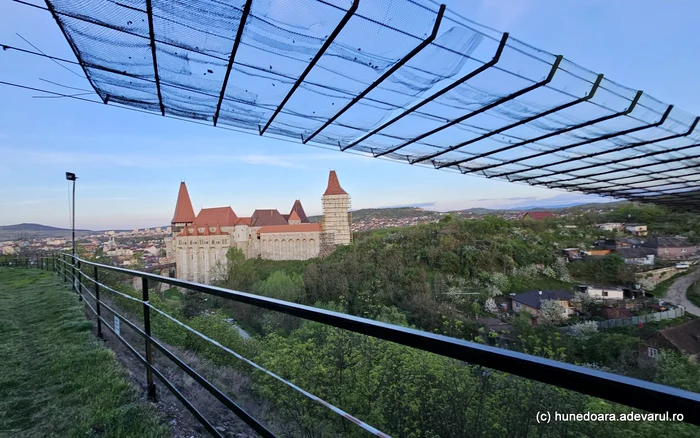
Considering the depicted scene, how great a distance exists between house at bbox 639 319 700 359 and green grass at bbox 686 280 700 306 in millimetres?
12562

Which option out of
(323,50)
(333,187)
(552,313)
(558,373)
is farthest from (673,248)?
(558,373)

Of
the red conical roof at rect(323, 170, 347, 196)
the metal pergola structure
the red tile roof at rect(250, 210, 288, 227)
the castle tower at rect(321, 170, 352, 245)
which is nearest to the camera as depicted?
the metal pergola structure

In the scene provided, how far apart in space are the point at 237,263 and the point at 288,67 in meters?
36.4

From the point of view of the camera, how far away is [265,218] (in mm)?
46031

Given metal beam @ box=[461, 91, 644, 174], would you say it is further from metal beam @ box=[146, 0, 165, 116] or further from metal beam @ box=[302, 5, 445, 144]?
metal beam @ box=[146, 0, 165, 116]

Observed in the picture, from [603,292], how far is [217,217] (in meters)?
39.6

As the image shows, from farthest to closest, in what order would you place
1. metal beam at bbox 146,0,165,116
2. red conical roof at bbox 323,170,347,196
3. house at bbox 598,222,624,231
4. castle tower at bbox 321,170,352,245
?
red conical roof at bbox 323,170,347,196, house at bbox 598,222,624,231, castle tower at bbox 321,170,352,245, metal beam at bbox 146,0,165,116

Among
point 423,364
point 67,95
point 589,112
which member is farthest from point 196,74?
point 423,364

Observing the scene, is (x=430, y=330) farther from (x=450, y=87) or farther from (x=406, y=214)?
(x=406, y=214)

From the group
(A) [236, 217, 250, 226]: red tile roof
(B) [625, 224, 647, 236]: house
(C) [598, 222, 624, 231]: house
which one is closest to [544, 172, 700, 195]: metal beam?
(A) [236, 217, 250, 226]: red tile roof

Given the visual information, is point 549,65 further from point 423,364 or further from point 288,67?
point 423,364

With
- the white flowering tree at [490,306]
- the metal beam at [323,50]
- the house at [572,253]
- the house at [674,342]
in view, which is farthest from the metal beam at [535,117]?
the house at [572,253]

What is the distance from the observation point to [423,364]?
4.94 metres

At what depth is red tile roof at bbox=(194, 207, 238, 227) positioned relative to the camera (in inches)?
1663
